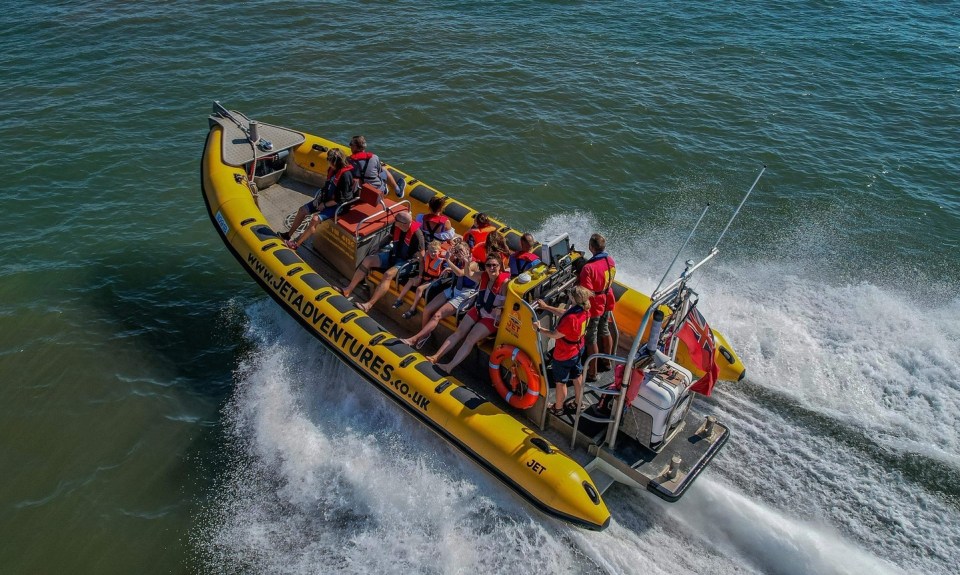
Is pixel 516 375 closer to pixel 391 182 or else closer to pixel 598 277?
pixel 598 277

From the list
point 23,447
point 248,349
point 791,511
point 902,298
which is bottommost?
point 23,447

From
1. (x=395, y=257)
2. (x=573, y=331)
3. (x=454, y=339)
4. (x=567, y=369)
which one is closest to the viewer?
(x=573, y=331)

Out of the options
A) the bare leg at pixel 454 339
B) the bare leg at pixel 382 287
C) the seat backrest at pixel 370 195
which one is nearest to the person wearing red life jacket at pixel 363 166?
the seat backrest at pixel 370 195

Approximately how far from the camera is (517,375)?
7301 mm

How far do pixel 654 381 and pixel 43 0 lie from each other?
21446 millimetres

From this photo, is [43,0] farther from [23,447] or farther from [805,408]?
[805,408]

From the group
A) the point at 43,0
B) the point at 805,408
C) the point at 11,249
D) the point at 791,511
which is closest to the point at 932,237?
the point at 805,408

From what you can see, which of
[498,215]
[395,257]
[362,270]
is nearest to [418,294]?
[395,257]

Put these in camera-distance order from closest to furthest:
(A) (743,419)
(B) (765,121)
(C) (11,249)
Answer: (A) (743,419)
(C) (11,249)
(B) (765,121)

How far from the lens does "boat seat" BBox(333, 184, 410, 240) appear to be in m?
8.81

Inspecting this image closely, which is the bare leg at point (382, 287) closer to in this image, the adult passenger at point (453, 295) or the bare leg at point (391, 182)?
the adult passenger at point (453, 295)

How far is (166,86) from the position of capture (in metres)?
16.0

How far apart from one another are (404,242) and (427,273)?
1.84ft

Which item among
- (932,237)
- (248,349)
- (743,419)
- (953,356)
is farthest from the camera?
(932,237)
